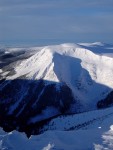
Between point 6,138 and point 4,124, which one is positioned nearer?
point 6,138

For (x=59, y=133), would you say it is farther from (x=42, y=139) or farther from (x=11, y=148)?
(x=11, y=148)

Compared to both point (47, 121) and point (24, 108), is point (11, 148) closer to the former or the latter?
point (47, 121)

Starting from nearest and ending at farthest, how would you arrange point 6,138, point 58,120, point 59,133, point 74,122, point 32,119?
point 6,138, point 59,133, point 74,122, point 58,120, point 32,119

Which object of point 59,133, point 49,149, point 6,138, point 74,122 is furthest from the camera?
point 74,122

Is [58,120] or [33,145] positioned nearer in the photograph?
[33,145]

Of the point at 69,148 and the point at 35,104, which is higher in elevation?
the point at 69,148

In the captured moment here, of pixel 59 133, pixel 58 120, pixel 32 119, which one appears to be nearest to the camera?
pixel 59 133

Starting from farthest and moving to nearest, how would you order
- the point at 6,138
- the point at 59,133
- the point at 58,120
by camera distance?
1. the point at 58,120
2. the point at 59,133
3. the point at 6,138

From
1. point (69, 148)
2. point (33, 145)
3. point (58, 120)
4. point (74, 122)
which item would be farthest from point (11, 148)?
point (58, 120)

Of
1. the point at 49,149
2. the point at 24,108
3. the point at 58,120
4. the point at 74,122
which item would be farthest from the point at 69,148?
the point at 24,108
